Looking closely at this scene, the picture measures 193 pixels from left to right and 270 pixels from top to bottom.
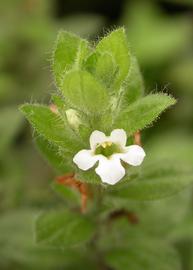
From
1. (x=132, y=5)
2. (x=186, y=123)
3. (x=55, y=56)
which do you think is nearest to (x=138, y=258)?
(x=55, y=56)

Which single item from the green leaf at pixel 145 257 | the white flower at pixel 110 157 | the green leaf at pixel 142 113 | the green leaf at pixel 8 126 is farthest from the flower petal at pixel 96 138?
the green leaf at pixel 8 126

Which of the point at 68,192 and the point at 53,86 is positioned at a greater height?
the point at 53,86

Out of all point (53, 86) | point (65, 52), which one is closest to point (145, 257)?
point (65, 52)

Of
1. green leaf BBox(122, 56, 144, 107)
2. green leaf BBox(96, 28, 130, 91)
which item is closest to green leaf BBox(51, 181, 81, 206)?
green leaf BBox(122, 56, 144, 107)

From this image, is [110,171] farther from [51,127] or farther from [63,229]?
[63,229]

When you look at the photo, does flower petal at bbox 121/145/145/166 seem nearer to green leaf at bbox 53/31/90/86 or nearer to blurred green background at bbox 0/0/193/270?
green leaf at bbox 53/31/90/86

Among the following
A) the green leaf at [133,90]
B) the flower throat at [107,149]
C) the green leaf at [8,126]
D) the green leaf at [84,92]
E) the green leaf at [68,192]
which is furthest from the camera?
the green leaf at [8,126]

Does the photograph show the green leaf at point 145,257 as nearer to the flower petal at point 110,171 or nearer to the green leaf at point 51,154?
the green leaf at point 51,154
